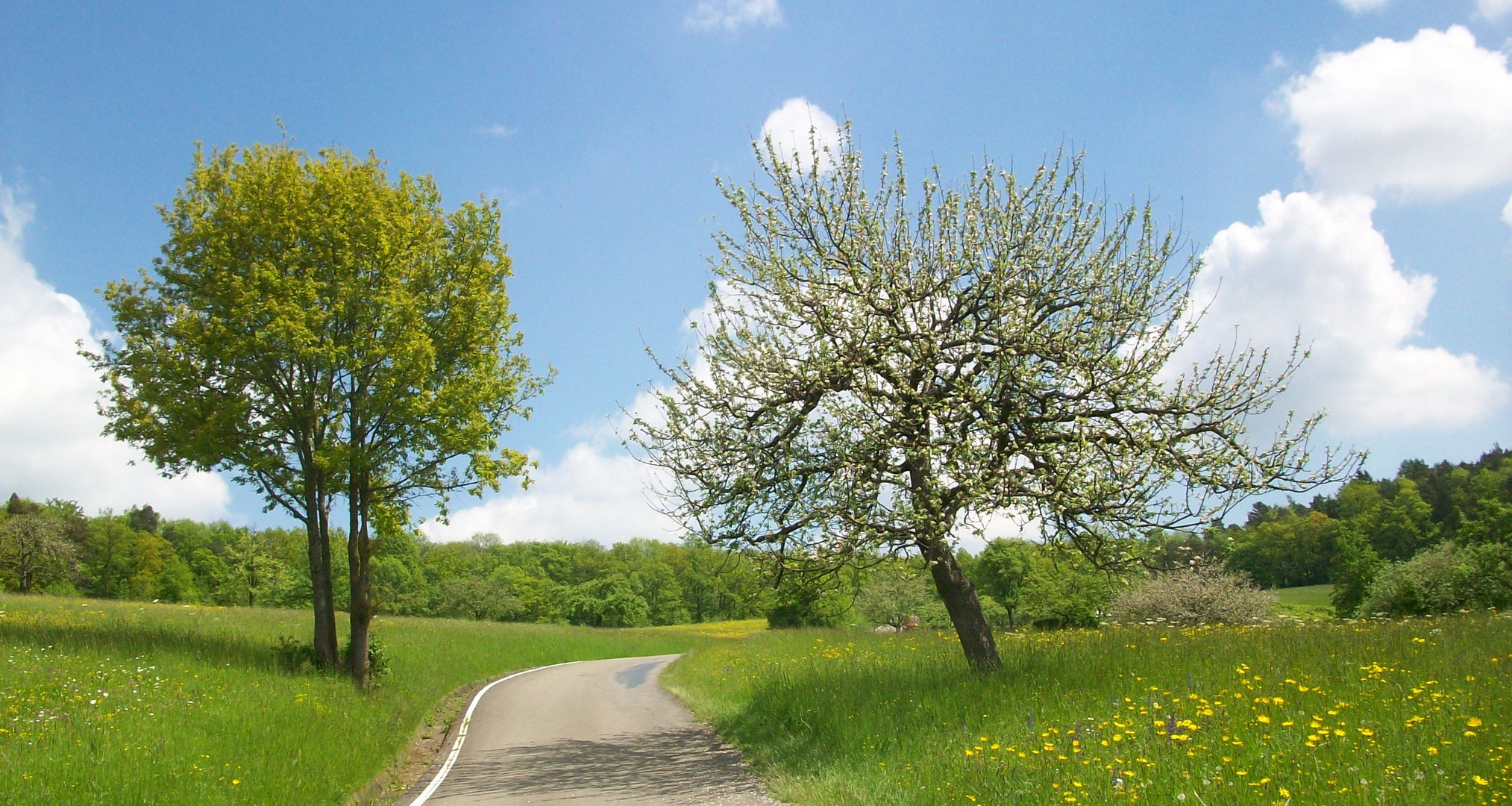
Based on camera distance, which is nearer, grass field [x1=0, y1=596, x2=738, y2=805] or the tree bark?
grass field [x1=0, y1=596, x2=738, y2=805]

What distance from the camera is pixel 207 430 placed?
17.4 metres

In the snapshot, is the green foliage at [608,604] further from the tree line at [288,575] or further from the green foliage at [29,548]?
the green foliage at [29,548]

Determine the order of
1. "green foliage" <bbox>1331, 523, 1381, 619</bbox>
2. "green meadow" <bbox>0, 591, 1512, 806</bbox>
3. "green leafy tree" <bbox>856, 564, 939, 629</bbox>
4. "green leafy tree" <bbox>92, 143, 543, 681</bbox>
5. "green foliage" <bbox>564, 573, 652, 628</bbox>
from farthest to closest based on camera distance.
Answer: "green foliage" <bbox>564, 573, 652, 628</bbox> → "green foliage" <bbox>1331, 523, 1381, 619</bbox> → "green leafy tree" <bbox>856, 564, 939, 629</bbox> → "green leafy tree" <bbox>92, 143, 543, 681</bbox> → "green meadow" <bbox>0, 591, 1512, 806</bbox>

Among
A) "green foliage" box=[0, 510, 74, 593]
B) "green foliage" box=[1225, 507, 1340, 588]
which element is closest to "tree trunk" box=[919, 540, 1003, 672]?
"green foliage" box=[0, 510, 74, 593]

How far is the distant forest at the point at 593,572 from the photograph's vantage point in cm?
4953

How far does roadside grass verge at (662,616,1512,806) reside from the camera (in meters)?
6.46

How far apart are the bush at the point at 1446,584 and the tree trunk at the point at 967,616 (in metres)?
19.8

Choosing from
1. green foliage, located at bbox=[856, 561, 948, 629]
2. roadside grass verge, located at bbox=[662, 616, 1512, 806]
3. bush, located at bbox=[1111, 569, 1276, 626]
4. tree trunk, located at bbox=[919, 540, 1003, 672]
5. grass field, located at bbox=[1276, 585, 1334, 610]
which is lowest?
grass field, located at bbox=[1276, 585, 1334, 610]

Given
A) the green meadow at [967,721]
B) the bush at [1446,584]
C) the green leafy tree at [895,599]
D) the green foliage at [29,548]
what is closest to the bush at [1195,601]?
the bush at [1446,584]

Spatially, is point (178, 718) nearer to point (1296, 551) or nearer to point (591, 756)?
point (591, 756)

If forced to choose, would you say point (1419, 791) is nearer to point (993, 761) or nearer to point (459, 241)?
point (993, 761)

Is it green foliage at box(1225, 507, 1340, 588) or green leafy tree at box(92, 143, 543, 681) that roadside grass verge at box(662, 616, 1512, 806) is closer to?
green leafy tree at box(92, 143, 543, 681)

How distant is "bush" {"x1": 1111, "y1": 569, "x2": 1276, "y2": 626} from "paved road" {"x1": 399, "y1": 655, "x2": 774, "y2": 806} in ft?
54.1

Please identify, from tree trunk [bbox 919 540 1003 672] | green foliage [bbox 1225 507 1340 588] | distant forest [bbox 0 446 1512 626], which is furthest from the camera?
green foliage [bbox 1225 507 1340 588]
